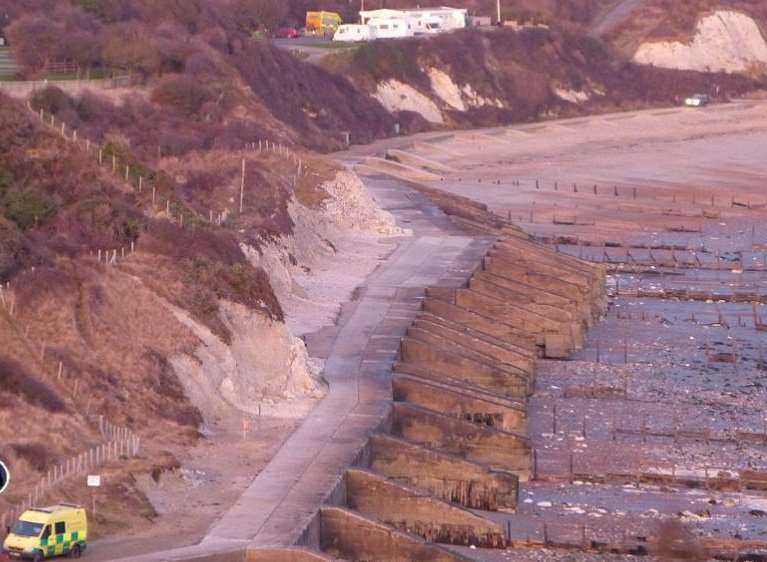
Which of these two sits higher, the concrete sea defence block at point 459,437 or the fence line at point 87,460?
the fence line at point 87,460

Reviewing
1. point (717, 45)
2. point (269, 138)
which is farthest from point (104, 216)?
point (717, 45)

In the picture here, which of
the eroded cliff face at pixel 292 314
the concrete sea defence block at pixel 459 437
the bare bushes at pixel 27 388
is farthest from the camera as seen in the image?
the concrete sea defence block at pixel 459 437

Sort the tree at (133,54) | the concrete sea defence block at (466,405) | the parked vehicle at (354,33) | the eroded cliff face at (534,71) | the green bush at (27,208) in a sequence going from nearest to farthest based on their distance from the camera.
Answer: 1. the concrete sea defence block at (466,405)
2. the green bush at (27,208)
3. the tree at (133,54)
4. the eroded cliff face at (534,71)
5. the parked vehicle at (354,33)

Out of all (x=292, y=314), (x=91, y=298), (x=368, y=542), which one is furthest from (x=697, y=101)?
(x=368, y=542)

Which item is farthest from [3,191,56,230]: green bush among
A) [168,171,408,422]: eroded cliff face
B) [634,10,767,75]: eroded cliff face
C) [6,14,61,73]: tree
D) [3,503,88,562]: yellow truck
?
[634,10,767,75]: eroded cliff face

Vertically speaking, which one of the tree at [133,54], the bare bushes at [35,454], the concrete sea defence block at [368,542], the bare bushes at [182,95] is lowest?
the concrete sea defence block at [368,542]

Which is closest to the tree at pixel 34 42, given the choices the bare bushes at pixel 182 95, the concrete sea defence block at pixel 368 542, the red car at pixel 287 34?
the bare bushes at pixel 182 95

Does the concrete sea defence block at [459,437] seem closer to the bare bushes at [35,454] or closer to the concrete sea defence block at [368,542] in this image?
the concrete sea defence block at [368,542]
